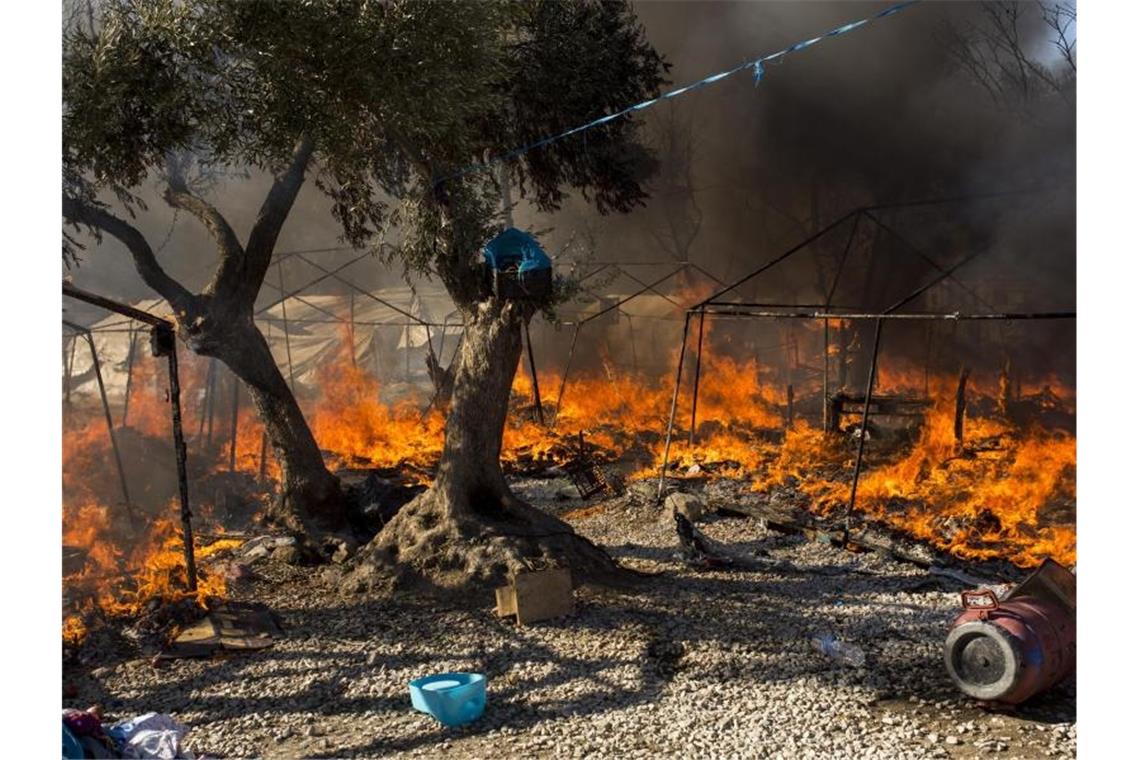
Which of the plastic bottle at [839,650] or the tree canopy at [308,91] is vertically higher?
the tree canopy at [308,91]

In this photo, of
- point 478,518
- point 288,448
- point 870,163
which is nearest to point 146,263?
point 288,448

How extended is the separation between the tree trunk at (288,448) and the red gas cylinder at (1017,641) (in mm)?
8521

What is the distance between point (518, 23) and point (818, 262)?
1664 centimetres

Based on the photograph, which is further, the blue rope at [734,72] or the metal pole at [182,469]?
the metal pole at [182,469]

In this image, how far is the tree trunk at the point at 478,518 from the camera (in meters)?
11.1

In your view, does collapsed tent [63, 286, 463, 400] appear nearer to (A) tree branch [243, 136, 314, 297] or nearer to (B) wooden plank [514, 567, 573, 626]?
(A) tree branch [243, 136, 314, 297]

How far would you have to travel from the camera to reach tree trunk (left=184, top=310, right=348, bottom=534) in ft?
43.0

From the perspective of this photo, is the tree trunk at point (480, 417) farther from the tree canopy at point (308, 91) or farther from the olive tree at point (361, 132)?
the tree canopy at point (308, 91)

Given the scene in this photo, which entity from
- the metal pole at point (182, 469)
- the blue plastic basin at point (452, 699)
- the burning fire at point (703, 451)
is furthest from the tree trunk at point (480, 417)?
the blue plastic basin at point (452, 699)

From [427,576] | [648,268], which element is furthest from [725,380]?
[427,576]

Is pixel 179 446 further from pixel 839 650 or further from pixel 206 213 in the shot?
pixel 839 650

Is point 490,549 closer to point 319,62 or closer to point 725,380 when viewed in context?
point 319,62

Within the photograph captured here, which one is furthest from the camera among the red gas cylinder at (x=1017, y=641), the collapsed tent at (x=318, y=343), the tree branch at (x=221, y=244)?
the collapsed tent at (x=318, y=343)

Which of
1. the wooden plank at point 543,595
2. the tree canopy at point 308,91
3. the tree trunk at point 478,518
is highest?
the tree canopy at point 308,91
